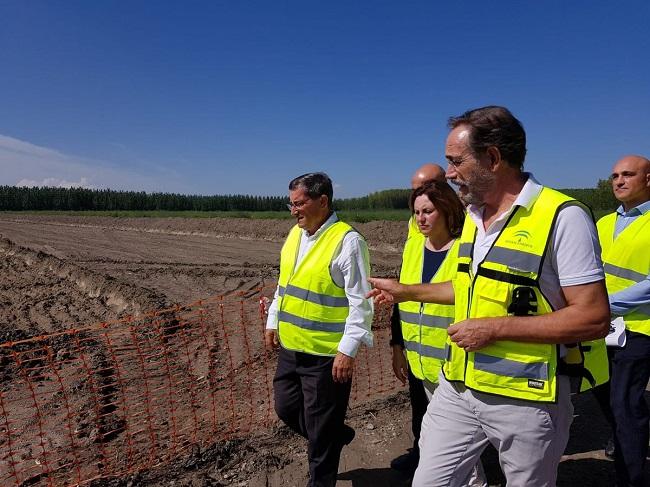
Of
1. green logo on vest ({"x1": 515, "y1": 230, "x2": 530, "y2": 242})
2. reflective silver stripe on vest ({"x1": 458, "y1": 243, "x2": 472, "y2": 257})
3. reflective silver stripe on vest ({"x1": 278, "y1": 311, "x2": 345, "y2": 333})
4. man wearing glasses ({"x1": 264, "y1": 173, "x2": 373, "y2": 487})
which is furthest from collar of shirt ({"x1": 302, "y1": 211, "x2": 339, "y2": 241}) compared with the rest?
green logo on vest ({"x1": 515, "y1": 230, "x2": 530, "y2": 242})

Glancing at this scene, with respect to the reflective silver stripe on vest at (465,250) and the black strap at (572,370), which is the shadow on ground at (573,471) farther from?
the reflective silver stripe on vest at (465,250)

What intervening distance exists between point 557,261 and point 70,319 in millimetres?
9259

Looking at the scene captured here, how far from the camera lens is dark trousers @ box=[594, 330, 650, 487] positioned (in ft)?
9.13

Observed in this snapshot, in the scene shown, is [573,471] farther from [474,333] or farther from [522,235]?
[522,235]

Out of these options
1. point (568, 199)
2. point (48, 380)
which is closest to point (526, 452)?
point (568, 199)

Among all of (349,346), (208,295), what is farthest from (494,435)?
(208,295)

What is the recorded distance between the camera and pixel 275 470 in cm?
347

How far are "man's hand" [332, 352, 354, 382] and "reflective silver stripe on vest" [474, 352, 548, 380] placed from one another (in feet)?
3.64

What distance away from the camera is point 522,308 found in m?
1.70

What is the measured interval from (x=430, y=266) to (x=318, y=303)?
0.73 metres

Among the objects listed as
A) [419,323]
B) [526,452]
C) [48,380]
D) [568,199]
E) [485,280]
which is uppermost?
[568,199]

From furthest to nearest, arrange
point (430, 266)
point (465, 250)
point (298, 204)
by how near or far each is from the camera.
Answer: point (298, 204) < point (430, 266) < point (465, 250)

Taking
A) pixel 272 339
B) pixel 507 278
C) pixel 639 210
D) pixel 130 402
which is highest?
pixel 639 210

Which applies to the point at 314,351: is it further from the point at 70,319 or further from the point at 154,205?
the point at 154,205
